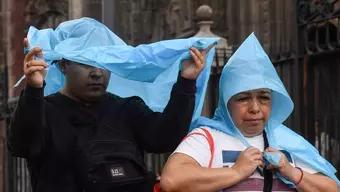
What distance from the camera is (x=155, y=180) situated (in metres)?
5.03

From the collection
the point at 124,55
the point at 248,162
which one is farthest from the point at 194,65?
the point at 248,162

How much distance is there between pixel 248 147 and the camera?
458 centimetres

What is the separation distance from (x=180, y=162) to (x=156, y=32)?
13.5 metres

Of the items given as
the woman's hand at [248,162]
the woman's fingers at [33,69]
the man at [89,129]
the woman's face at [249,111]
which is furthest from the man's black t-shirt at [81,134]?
the woman's hand at [248,162]

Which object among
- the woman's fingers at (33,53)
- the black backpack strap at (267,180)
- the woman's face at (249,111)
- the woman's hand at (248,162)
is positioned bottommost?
the black backpack strap at (267,180)

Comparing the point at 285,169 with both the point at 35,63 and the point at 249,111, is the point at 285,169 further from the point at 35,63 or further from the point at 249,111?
the point at 35,63

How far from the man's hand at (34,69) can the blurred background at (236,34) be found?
3.69m

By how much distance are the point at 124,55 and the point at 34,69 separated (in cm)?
61

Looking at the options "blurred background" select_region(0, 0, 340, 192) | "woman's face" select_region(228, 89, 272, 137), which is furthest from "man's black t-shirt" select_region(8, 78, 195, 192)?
"blurred background" select_region(0, 0, 340, 192)

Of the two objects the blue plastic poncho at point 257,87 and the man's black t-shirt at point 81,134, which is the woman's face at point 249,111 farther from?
the man's black t-shirt at point 81,134

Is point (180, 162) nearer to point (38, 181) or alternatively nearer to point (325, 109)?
point (38, 181)

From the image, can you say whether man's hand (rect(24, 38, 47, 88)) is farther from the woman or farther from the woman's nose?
the woman's nose

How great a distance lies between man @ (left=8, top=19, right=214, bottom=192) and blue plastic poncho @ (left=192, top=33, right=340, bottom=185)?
17 cm

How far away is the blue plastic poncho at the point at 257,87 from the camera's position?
4.66m
